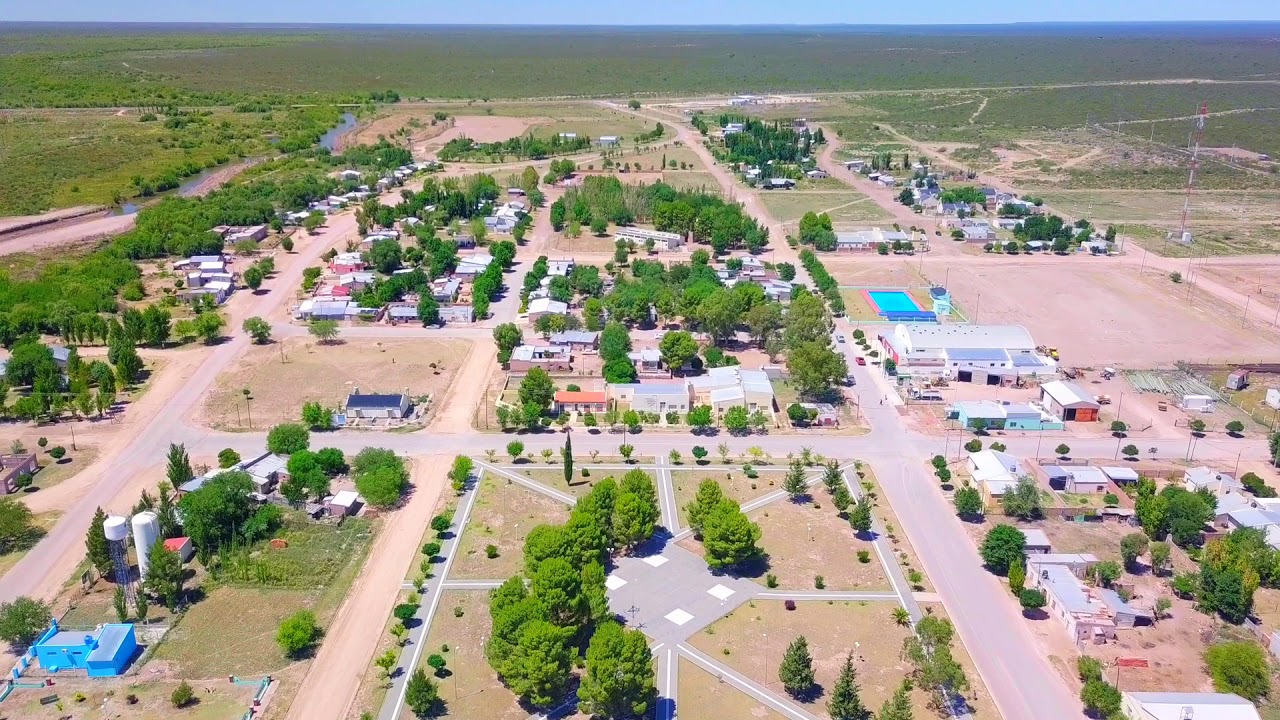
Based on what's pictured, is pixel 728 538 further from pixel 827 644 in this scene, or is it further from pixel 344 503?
pixel 344 503

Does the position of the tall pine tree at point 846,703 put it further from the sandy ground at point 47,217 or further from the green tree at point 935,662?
the sandy ground at point 47,217

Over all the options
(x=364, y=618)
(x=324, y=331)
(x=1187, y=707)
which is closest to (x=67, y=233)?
(x=324, y=331)

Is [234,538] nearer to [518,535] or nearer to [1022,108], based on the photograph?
[518,535]

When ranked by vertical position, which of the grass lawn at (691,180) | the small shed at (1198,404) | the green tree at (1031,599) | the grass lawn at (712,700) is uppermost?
the grass lawn at (691,180)

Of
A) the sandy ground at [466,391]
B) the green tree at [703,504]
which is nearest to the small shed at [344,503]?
the sandy ground at [466,391]

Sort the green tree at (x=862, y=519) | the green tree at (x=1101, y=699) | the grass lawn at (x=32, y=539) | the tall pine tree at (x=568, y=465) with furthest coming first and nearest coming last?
1. the tall pine tree at (x=568, y=465)
2. the green tree at (x=862, y=519)
3. the grass lawn at (x=32, y=539)
4. the green tree at (x=1101, y=699)

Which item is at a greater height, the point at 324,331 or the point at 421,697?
the point at 324,331

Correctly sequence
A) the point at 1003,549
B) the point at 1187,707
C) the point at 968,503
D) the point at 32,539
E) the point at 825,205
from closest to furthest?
the point at 1187,707, the point at 1003,549, the point at 32,539, the point at 968,503, the point at 825,205

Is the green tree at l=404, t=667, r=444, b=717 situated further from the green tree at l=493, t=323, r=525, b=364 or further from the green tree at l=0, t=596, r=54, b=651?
the green tree at l=493, t=323, r=525, b=364
